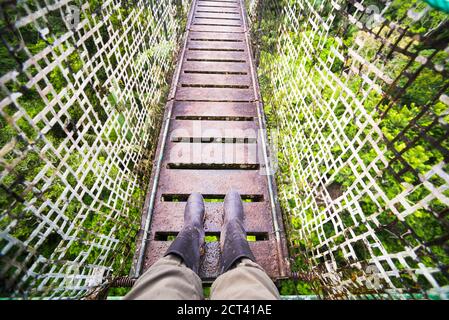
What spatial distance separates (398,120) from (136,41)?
285 cm

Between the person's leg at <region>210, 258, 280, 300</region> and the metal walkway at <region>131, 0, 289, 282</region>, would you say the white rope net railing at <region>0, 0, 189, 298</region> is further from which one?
the person's leg at <region>210, 258, 280, 300</region>

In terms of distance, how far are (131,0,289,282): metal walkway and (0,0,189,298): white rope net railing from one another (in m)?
0.24

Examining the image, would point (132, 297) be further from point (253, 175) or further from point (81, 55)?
point (253, 175)

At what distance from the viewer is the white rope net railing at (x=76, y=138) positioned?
1188 mm

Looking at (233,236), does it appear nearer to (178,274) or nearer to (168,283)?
(178,274)

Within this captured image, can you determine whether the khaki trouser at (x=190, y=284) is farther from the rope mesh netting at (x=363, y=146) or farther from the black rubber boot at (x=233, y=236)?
the rope mesh netting at (x=363, y=146)

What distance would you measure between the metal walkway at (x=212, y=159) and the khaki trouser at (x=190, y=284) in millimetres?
474

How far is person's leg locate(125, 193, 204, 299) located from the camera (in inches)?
52.2

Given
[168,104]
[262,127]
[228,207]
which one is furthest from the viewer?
[168,104]

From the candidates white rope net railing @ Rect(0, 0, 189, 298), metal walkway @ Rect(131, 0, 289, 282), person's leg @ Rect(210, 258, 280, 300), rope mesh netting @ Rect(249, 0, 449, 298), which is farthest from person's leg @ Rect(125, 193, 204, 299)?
rope mesh netting @ Rect(249, 0, 449, 298)

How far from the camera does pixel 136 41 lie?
2547mm

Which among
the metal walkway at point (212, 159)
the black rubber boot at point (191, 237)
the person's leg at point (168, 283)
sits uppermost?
the metal walkway at point (212, 159)

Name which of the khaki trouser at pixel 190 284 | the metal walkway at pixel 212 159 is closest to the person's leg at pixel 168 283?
the khaki trouser at pixel 190 284
